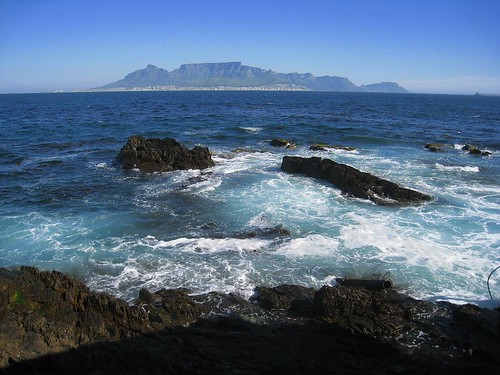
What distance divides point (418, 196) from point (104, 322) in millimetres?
18372

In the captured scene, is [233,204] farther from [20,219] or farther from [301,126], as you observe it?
[301,126]

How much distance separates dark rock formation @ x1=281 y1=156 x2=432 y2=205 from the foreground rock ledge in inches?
426

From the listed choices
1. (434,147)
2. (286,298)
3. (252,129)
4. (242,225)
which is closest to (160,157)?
(242,225)

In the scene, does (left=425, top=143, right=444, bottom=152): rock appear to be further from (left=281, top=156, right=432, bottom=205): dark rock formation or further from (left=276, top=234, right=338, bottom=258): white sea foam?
(left=276, top=234, right=338, bottom=258): white sea foam

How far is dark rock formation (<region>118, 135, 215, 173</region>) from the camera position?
93.5 ft

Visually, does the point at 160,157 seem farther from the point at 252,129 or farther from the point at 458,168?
the point at 458,168

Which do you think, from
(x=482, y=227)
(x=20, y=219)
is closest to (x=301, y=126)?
(x=482, y=227)

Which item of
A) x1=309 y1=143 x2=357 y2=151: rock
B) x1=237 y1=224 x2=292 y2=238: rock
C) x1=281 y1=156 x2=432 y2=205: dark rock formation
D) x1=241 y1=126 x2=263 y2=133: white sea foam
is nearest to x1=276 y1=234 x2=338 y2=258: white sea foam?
x1=237 y1=224 x2=292 y2=238: rock

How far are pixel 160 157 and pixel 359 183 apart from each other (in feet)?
51.0

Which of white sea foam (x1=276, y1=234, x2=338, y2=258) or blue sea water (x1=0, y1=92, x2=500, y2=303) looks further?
white sea foam (x1=276, y1=234, x2=338, y2=258)

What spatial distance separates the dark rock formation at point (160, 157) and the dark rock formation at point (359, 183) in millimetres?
8083

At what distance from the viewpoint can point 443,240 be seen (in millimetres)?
16094

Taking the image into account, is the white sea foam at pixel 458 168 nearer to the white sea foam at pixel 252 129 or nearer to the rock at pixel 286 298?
the rock at pixel 286 298

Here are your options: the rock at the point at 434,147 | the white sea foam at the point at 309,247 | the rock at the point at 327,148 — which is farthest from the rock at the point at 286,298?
the rock at the point at 434,147
